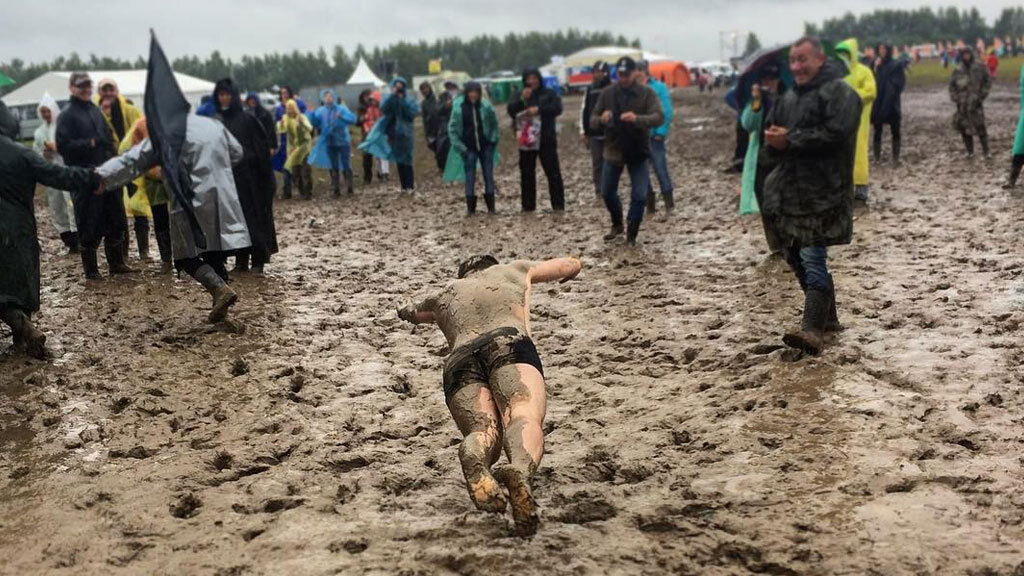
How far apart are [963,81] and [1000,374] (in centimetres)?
1164

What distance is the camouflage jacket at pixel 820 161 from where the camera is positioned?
577 cm

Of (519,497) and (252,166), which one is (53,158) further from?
(519,497)

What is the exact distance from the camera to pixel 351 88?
216ft

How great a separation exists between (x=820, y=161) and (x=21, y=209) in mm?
5449

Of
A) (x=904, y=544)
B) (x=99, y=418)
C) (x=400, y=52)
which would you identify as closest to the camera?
(x=904, y=544)

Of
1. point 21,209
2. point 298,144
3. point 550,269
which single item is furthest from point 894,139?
point 21,209

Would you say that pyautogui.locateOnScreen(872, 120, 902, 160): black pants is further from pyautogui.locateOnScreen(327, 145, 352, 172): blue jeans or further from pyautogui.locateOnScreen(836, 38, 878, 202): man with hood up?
pyautogui.locateOnScreen(327, 145, 352, 172): blue jeans

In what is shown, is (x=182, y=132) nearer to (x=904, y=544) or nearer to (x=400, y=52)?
(x=904, y=544)

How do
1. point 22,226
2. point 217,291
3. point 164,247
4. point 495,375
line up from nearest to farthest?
point 495,375
point 22,226
point 217,291
point 164,247

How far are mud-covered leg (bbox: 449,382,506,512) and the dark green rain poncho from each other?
13.5 ft

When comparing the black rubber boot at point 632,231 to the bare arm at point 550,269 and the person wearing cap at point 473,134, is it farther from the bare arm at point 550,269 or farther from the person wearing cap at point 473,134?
the bare arm at point 550,269

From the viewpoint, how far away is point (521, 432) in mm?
3721

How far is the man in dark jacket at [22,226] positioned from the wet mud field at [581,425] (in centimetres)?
35

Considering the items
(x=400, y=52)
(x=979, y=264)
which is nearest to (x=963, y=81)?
(x=979, y=264)
